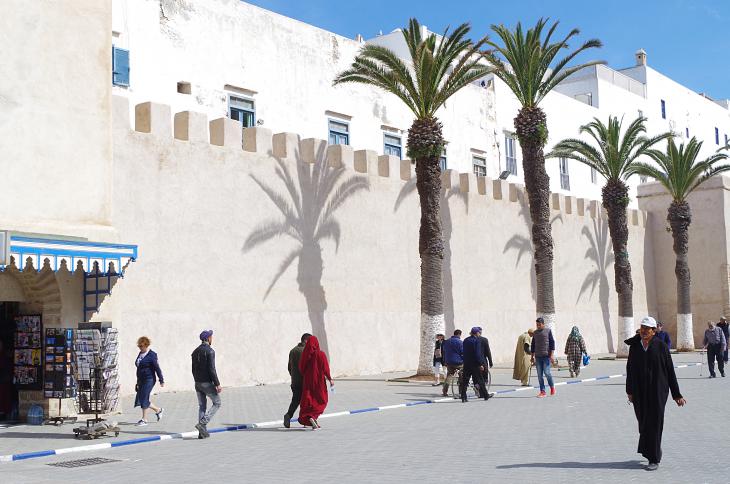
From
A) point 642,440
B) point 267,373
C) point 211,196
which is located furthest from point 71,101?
point 642,440

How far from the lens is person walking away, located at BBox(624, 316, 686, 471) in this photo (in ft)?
29.8

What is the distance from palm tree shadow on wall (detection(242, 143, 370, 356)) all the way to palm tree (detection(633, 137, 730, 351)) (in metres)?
17.5

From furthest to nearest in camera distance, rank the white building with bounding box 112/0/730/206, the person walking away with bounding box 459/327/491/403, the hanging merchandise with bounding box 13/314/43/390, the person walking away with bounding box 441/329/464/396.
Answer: the white building with bounding box 112/0/730/206 → the person walking away with bounding box 441/329/464/396 → the person walking away with bounding box 459/327/491/403 → the hanging merchandise with bounding box 13/314/43/390

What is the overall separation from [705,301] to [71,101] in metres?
31.7

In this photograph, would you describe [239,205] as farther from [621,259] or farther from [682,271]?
[682,271]

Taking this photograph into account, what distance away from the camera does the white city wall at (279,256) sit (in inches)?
747

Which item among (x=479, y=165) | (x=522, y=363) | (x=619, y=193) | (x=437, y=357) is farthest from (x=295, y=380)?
(x=479, y=165)

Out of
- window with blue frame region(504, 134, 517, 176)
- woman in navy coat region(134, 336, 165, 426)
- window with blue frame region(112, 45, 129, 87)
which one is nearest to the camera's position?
woman in navy coat region(134, 336, 165, 426)

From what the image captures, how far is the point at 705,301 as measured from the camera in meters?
39.2

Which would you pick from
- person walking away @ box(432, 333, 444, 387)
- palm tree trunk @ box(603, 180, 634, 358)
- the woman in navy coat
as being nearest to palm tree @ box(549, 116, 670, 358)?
palm tree trunk @ box(603, 180, 634, 358)

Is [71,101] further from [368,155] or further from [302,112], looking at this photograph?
[302,112]

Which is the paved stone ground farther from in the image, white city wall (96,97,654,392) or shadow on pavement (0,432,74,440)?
white city wall (96,97,654,392)

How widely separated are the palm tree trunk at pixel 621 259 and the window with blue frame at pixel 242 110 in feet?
46.0

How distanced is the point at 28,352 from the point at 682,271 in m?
28.9
